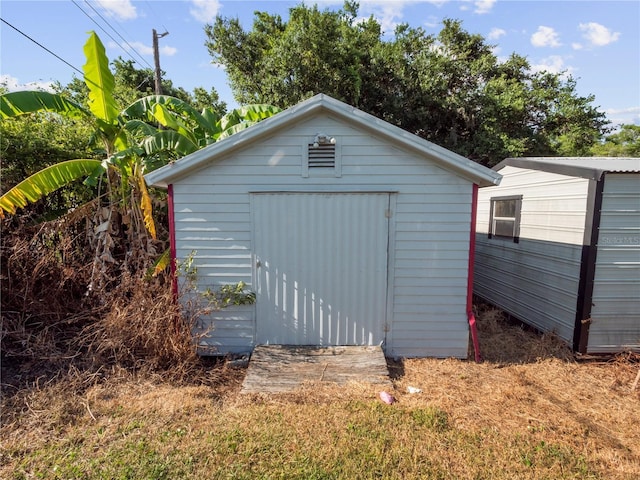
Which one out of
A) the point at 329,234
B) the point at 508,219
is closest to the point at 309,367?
the point at 329,234

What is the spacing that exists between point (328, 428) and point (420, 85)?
14545 millimetres

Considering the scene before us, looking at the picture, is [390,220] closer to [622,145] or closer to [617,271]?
[617,271]

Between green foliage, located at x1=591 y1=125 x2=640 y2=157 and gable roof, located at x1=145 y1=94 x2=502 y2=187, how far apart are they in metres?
26.0

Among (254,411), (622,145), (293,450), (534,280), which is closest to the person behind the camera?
(293,450)

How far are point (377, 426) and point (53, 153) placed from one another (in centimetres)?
687

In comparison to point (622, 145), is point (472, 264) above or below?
below

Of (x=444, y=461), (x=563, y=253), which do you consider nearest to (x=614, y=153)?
(x=563, y=253)

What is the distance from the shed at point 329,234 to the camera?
484 centimetres

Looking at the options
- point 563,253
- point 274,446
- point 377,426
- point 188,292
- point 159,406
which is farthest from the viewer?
point 563,253

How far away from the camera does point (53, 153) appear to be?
6.04 metres

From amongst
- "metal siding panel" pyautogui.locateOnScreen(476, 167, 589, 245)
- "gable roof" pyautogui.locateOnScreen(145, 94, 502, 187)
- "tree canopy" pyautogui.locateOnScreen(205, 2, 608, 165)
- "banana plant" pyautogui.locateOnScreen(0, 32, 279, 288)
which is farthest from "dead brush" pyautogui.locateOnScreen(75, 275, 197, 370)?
"tree canopy" pyautogui.locateOnScreen(205, 2, 608, 165)

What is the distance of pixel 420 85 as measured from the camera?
1445cm

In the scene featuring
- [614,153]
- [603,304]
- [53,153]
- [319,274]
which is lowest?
[603,304]

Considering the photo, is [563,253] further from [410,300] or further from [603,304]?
[410,300]
